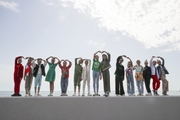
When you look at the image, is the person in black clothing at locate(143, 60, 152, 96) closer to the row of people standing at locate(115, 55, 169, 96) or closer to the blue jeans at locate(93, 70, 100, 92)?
the row of people standing at locate(115, 55, 169, 96)

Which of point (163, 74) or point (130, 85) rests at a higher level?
point (163, 74)

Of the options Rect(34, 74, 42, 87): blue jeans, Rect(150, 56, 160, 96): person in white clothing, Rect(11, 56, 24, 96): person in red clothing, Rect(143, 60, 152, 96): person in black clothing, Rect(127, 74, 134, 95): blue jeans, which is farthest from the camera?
Rect(150, 56, 160, 96): person in white clothing

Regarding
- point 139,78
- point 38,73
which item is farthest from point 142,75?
point 38,73

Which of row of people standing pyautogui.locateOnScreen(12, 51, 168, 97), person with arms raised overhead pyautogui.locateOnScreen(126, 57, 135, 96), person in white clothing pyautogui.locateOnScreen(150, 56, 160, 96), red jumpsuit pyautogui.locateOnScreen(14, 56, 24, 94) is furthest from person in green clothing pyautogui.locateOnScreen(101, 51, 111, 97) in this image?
red jumpsuit pyautogui.locateOnScreen(14, 56, 24, 94)

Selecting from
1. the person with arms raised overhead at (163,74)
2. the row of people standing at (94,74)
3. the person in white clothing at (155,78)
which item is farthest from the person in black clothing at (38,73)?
the person with arms raised overhead at (163,74)

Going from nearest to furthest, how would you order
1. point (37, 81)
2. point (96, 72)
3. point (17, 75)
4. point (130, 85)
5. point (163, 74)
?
point (17, 75) < point (37, 81) < point (96, 72) < point (130, 85) < point (163, 74)

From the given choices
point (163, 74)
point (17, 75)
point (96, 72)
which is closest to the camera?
point (17, 75)

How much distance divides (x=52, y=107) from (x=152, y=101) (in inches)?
166

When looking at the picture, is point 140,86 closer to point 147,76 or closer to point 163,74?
point 147,76

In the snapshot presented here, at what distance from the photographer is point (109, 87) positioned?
7512 millimetres

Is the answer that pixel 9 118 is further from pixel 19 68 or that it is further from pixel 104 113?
pixel 104 113

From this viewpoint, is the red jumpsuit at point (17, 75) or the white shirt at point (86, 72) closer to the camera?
the red jumpsuit at point (17, 75)

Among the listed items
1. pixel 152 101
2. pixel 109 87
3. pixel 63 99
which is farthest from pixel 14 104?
pixel 152 101

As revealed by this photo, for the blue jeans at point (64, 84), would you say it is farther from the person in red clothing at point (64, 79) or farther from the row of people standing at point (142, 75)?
the row of people standing at point (142, 75)
